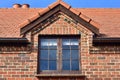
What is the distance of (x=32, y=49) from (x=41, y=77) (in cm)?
125

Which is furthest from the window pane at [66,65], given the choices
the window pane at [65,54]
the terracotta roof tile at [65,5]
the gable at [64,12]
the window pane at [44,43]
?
the terracotta roof tile at [65,5]

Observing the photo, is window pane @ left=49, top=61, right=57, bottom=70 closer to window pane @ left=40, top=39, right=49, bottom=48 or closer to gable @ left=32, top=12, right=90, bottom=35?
window pane @ left=40, top=39, right=49, bottom=48

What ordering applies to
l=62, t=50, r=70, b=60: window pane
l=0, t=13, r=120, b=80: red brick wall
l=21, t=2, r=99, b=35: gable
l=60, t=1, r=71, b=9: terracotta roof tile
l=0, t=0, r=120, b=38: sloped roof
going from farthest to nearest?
l=0, t=0, r=120, b=38: sloped roof → l=60, t=1, r=71, b=9: terracotta roof tile → l=21, t=2, r=99, b=35: gable → l=62, t=50, r=70, b=60: window pane → l=0, t=13, r=120, b=80: red brick wall

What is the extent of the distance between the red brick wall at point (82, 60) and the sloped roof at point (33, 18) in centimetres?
67

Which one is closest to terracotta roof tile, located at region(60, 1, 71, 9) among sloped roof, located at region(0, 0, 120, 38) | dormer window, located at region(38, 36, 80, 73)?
sloped roof, located at region(0, 0, 120, 38)

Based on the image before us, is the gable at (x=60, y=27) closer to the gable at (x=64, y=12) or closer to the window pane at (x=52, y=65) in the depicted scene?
the gable at (x=64, y=12)

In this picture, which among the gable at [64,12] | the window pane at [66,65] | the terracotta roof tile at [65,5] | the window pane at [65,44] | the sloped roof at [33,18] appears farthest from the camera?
the sloped roof at [33,18]

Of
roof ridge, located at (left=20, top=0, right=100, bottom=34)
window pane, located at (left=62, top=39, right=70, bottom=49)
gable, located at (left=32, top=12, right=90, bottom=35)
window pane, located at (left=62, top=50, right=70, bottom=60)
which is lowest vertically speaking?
window pane, located at (left=62, top=50, right=70, bottom=60)

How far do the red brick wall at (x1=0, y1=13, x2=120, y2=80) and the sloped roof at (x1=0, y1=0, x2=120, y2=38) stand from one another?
67cm

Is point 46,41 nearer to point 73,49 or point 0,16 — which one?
point 73,49

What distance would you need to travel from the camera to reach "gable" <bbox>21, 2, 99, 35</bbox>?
1684cm

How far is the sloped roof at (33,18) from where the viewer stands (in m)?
17.3

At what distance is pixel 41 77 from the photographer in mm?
16188

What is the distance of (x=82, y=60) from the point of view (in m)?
16.5
